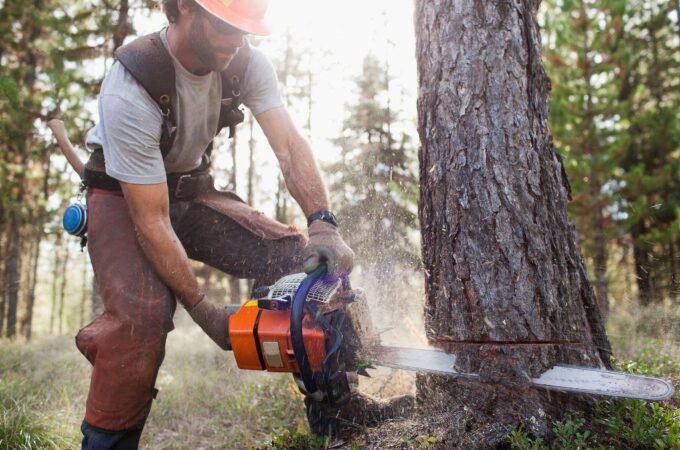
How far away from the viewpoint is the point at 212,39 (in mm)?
2584

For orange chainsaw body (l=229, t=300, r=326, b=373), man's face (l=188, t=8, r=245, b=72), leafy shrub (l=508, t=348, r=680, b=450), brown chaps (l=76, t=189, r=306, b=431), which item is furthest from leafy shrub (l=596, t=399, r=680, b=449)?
man's face (l=188, t=8, r=245, b=72)

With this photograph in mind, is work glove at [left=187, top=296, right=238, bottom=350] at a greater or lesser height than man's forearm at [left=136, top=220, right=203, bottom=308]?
lesser

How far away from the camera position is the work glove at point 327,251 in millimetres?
2457

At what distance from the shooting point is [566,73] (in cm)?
1116

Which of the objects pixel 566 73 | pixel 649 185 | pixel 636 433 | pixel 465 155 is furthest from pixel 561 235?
pixel 649 185

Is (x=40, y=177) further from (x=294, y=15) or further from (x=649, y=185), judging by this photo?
(x=649, y=185)

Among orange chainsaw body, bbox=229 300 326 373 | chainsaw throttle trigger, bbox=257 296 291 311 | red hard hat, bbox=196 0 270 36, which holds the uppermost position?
red hard hat, bbox=196 0 270 36

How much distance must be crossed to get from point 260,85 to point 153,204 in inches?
37.0

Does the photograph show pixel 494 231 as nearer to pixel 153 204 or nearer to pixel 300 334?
pixel 300 334

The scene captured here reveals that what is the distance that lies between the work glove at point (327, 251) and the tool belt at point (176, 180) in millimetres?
836

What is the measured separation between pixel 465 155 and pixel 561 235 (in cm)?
58

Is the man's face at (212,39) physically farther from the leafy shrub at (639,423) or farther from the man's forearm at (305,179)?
the leafy shrub at (639,423)

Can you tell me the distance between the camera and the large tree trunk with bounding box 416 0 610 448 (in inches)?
89.3

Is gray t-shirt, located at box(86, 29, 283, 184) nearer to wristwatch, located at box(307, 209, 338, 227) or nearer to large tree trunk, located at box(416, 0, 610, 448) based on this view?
wristwatch, located at box(307, 209, 338, 227)
